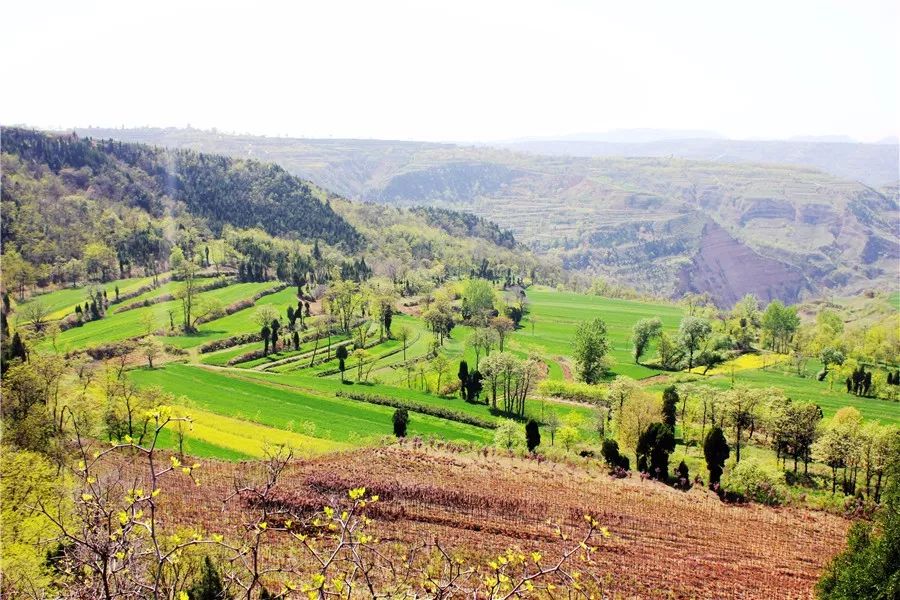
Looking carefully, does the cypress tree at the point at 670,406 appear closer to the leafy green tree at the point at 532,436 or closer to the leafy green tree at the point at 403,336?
the leafy green tree at the point at 532,436

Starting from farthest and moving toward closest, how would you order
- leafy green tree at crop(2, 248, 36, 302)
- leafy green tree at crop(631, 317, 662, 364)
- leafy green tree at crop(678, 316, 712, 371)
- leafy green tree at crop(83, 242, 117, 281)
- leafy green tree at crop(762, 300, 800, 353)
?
leafy green tree at crop(83, 242, 117, 281) → leafy green tree at crop(762, 300, 800, 353) → leafy green tree at crop(2, 248, 36, 302) → leafy green tree at crop(631, 317, 662, 364) → leafy green tree at crop(678, 316, 712, 371)

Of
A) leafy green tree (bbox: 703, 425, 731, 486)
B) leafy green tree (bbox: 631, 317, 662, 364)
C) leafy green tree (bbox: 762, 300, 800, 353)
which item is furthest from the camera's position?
leafy green tree (bbox: 762, 300, 800, 353)

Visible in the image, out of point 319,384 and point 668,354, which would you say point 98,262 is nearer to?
point 319,384

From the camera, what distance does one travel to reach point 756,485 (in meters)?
39.8

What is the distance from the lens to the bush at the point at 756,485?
130ft

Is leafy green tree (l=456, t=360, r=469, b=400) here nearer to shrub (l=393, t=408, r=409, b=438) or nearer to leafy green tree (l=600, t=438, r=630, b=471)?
shrub (l=393, t=408, r=409, b=438)

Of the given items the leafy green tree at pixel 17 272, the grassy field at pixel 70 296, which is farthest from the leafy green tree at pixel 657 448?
the leafy green tree at pixel 17 272

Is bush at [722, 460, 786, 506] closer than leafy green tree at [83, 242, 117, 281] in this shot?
Yes

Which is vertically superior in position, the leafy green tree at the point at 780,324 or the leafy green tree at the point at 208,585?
the leafy green tree at the point at 208,585

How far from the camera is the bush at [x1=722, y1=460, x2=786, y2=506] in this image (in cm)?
3966

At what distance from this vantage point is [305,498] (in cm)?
3272

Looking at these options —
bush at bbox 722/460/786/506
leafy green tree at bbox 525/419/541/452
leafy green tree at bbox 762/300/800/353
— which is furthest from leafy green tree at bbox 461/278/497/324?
bush at bbox 722/460/786/506

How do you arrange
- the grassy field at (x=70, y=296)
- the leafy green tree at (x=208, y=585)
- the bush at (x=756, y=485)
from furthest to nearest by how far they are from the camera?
the grassy field at (x=70, y=296)
the bush at (x=756, y=485)
the leafy green tree at (x=208, y=585)

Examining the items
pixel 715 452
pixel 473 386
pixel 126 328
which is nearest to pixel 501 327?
pixel 473 386
